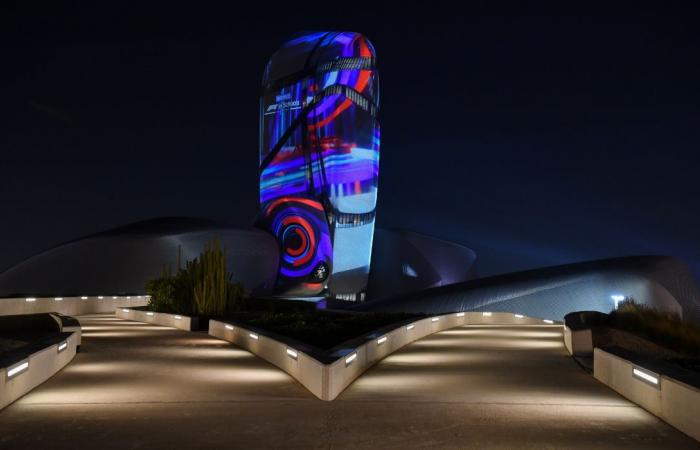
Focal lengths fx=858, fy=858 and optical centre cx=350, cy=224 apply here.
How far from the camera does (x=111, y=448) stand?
7172 millimetres

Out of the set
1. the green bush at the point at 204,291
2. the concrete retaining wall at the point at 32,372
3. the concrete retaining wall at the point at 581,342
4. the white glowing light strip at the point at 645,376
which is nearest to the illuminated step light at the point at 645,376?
the white glowing light strip at the point at 645,376

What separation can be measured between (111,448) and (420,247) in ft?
237

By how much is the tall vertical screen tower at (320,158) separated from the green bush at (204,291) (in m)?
38.8

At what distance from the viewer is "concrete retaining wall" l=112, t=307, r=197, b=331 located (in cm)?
2492

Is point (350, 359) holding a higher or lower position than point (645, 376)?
higher

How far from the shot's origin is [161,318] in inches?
1091

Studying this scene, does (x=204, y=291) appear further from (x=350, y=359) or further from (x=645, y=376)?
(x=645, y=376)

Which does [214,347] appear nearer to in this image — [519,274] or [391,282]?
[519,274]

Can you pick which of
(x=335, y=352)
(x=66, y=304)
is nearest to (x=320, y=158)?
(x=66, y=304)

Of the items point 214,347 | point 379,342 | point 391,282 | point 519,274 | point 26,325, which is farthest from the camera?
point 391,282

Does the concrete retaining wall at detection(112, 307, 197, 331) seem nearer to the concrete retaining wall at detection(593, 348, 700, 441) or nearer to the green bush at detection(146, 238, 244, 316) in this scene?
the green bush at detection(146, 238, 244, 316)

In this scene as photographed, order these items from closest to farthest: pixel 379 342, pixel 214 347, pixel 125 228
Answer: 1. pixel 379 342
2. pixel 214 347
3. pixel 125 228

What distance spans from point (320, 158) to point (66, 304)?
3682 cm

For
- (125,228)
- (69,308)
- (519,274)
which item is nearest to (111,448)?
(69,308)
